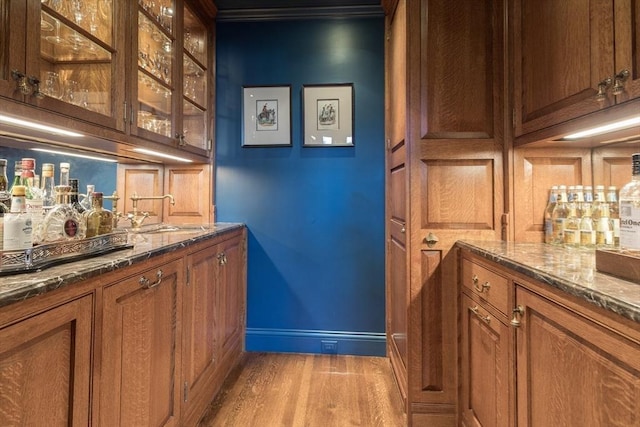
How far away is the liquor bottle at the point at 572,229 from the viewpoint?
4.64 ft

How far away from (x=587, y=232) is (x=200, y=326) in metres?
1.85

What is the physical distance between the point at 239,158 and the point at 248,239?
0.63 meters

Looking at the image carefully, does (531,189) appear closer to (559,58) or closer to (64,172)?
(559,58)

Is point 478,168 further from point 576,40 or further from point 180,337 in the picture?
point 180,337

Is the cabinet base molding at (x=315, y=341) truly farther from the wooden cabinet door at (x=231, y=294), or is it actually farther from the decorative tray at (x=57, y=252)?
the decorative tray at (x=57, y=252)

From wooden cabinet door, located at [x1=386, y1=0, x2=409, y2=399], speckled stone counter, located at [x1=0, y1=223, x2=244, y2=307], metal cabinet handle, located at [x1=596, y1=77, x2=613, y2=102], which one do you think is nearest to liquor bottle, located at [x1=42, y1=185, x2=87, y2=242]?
speckled stone counter, located at [x1=0, y1=223, x2=244, y2=307]

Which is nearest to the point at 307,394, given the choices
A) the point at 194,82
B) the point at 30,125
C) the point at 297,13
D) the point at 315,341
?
the point at 315,341

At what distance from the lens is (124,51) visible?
1488mm

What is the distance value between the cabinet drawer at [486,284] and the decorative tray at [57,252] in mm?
1401

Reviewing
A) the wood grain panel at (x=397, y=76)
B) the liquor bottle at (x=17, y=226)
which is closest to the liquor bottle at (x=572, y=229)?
the wood grain panel at (x=397, y=76)

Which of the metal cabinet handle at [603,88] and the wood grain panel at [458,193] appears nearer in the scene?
the metal cabinet handle at [603,88]

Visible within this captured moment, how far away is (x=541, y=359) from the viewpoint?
3.18ft

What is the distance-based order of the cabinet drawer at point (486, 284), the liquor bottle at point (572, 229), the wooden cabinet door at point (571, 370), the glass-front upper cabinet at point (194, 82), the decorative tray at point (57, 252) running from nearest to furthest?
1. the wooden cabinet door at point (571, 370)
2. the decorative tray at point (57, 252)
3. the cabinet drawer at point (486, 284)
4. the liquor bottle at point (572, 229)
5. the glass-front upper cabinet at point (194, 82)

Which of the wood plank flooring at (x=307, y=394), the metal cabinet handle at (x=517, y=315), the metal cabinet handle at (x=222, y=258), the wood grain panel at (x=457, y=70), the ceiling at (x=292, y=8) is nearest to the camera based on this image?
the metal cabinet handle at (x=517, y=315)
